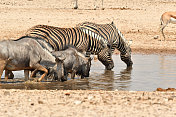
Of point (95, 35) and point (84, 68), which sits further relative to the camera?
point (95, 35)

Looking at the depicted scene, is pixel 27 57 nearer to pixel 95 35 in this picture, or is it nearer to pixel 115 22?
pixel 95 35

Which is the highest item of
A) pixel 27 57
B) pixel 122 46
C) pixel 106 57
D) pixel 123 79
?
pixel 27 57

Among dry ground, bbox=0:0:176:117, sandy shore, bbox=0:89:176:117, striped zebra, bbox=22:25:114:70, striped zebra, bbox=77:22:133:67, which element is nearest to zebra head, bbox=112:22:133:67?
striped zebra, bbox=77:22:133:67

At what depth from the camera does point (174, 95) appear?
670 cm

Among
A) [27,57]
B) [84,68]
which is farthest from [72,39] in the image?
[27,57]

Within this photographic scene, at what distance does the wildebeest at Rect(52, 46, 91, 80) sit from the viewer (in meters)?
9.66

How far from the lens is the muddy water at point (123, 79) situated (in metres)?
8.68

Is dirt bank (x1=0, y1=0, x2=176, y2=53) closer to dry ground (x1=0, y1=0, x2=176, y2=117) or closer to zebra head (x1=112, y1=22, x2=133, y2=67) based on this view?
dry ground (x1=0, y1=0, x2=176, y2=117)

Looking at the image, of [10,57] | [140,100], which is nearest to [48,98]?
[140,100]

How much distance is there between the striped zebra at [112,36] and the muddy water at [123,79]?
1.12 feet

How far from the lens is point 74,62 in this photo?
987 cm

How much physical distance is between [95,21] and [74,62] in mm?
12556

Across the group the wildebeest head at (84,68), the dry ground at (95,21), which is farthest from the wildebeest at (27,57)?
the dry ground at (95,21)

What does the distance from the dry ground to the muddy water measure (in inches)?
61.4
